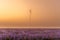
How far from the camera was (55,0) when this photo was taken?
1187mm

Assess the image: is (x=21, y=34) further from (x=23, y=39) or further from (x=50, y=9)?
(x=50, y=9)

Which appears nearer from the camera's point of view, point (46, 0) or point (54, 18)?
point (46, 0)

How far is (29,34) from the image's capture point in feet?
3.63

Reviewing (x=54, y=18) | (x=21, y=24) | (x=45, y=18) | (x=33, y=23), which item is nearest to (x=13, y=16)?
(x=21, y=24)

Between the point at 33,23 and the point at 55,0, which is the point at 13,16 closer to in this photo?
the point at 33,23

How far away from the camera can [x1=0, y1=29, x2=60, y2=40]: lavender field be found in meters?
1.08

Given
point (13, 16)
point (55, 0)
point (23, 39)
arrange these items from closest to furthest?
point (23, 39)
point (55, 0)
point (13, 16)

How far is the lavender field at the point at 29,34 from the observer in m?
1.08

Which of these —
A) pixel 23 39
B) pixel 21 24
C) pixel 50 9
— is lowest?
pixel 23 39

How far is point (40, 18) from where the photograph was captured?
1317 millimetres

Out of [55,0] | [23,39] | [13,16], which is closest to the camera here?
[23,39]

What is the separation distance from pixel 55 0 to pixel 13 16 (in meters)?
0.52

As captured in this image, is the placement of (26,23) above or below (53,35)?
above

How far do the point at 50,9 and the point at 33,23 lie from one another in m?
0.27
